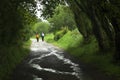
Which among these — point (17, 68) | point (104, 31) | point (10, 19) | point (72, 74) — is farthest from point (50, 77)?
point (104, 31)

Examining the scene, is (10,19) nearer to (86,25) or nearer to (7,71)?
(7,71)

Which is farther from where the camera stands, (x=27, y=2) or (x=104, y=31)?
(x=104, y=31)

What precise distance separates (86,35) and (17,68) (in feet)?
49.3

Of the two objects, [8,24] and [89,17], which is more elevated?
[89,17]

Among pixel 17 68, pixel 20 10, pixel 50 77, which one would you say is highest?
pixel 20 10

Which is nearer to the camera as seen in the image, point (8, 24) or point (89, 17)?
point (8, 24)

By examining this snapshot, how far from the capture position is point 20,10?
78.1 ft

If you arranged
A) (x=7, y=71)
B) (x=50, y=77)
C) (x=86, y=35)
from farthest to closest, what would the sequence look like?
(x=86, y=35) → (x=7, y=71) → (x=50, y=77)

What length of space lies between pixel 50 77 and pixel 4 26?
5.05 m

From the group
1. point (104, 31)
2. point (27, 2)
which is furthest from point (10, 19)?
point (104, 31)

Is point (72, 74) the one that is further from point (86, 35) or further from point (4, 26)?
point (86, 35)

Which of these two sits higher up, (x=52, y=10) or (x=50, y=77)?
(x=52, y=10)

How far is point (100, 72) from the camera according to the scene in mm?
17797

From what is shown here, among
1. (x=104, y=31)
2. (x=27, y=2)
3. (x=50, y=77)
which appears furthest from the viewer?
(x=104, y=31)
